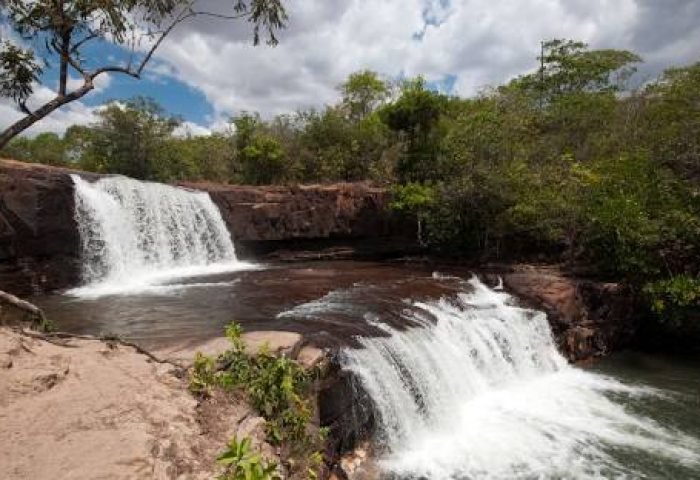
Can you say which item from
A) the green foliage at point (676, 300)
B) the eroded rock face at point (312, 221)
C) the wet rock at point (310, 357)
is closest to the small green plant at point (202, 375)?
the wet rock at point (310, 357)

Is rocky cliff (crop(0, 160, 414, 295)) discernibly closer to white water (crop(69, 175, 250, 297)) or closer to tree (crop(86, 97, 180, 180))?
white water (crop(69, 175, 250, 297))

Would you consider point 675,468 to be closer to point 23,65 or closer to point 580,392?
point 580,392

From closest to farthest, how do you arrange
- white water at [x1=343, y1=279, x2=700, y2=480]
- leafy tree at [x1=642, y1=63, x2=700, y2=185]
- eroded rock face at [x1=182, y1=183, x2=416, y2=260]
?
white water at [x1=343, y1=279, x2=700, y2=480] < leafy tree at [x1=642, y1=63, x2=700, y2=185] < eroded rock face at [x1=182, y1=183, x2=416, y2=260]

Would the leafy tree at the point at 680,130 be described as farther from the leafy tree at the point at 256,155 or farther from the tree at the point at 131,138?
the tree at the point at 131,138

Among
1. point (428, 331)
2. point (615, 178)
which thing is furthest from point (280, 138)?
point (428, 331)

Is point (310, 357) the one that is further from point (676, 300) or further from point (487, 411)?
point (676, 300)

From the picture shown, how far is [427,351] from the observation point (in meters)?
8.70

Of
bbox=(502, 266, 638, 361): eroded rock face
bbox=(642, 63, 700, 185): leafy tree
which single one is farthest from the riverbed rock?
bbox=(642, 63, 700, 185): leafy tree

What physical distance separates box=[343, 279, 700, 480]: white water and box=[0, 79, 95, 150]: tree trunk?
15.5 ft

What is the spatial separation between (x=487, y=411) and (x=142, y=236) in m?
10.6

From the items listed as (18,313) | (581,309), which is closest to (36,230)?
(18,313)

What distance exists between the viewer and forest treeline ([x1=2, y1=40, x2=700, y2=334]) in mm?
13977

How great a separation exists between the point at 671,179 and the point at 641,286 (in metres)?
3.01

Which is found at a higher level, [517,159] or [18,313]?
[517,159]
